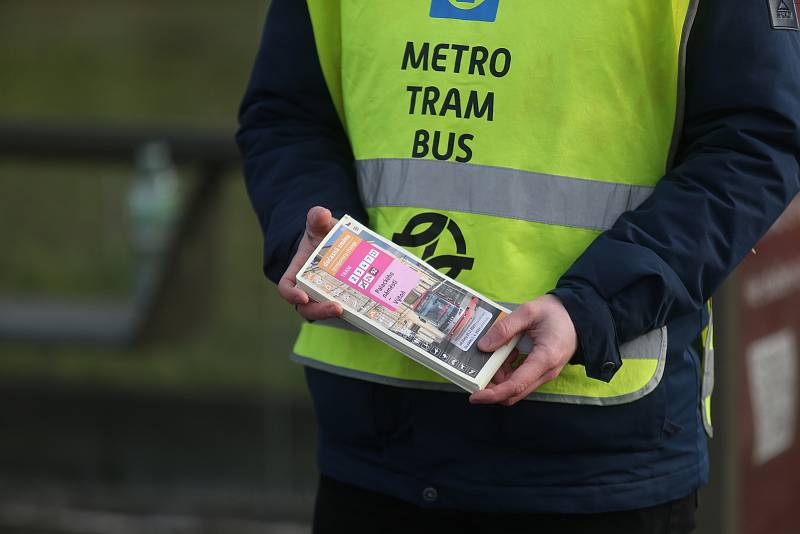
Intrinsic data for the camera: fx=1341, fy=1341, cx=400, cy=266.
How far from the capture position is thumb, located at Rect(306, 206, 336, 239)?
1.73 m

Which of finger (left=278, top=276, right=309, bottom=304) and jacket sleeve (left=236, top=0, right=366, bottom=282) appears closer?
finger (left=278, top=276, right=309, bottom=304)

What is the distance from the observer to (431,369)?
5.65 ft

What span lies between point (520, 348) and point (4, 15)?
7.08m

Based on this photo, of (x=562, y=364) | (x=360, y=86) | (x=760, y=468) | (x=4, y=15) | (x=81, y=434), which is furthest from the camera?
(x=4, y=15)

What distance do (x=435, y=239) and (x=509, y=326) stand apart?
0.69 ft

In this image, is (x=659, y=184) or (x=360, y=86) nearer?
(x=659, y=184)

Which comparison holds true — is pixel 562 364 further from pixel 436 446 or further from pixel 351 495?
pixel 351 495

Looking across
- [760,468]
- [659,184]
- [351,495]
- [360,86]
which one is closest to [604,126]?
[659,184]

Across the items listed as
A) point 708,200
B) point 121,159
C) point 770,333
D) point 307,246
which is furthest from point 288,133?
point 121,159

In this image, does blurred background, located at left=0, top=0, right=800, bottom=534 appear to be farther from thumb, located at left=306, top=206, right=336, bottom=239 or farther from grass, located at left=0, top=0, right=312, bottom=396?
thumb, located at left=306, top=206, right=336, bottom=239

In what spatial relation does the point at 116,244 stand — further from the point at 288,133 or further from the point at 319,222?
the point at 319,222

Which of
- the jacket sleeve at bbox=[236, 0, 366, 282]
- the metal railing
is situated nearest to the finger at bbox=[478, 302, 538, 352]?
the jacket sleeve at bbox=[236, 0, 366, 282]

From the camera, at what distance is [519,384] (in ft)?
5.22

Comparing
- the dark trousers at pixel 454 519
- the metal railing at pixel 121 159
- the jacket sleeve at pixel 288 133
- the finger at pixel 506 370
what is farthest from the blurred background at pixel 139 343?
the finger at pixel 506 370
